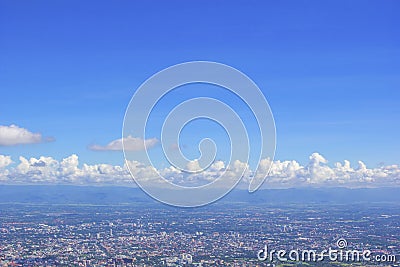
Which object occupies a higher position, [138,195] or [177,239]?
[138,195]

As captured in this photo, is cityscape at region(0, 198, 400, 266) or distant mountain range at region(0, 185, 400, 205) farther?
distant mountain range at region(0, 185, 400, 205)

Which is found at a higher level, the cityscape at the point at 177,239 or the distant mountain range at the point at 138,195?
the distant mountain range at the point at 138,195

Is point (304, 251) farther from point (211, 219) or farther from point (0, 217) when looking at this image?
point (0, 217)

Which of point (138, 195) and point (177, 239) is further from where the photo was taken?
point (138, 195)

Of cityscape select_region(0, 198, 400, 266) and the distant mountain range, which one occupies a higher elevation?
the distant mountain range

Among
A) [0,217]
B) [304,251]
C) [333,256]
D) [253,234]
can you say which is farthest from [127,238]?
[0,217]

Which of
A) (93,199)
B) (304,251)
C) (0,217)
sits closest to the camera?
(304,251)

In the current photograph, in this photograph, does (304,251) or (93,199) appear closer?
(304,251)

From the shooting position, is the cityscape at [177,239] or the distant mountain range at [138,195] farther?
the distant mountain range at [138,195]
